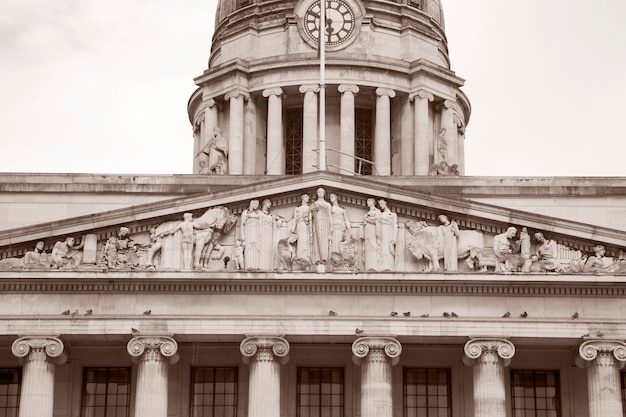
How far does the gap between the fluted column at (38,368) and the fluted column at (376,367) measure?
31.3ft

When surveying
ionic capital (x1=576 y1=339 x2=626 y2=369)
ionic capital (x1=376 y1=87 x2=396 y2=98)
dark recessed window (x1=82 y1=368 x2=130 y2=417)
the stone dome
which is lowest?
dark recessed window (x1=82 y1=368 x2=130 y2=417)

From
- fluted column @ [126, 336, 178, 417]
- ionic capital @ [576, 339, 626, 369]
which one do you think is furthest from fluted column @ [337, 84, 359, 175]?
ionic capital @ [576, 339, 626, 369]

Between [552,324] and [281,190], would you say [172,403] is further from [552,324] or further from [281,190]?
→ [552,324]

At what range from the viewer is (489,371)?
51.0 meters

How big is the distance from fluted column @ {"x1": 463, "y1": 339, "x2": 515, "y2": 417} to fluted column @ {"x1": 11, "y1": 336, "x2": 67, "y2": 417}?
13113 mm

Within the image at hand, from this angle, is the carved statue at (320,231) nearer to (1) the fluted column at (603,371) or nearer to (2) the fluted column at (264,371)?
(2) the fluted column at (264,371)

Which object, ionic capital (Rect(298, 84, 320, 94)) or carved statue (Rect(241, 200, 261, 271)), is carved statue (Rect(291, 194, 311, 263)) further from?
ionic capital (Rect(298, 84, 320, 94))

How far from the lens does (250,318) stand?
51.5 meters

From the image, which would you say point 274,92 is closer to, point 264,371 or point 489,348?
point 264,371

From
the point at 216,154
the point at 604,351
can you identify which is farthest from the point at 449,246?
the point at 216,154

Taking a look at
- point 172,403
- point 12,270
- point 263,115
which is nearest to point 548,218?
point 172,403

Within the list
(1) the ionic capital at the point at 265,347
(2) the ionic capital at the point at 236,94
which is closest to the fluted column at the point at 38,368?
(1) the ionic capital at the point at 265,347

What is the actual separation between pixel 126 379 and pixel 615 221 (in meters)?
18.5

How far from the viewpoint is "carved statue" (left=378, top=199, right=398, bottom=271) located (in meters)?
51.6
